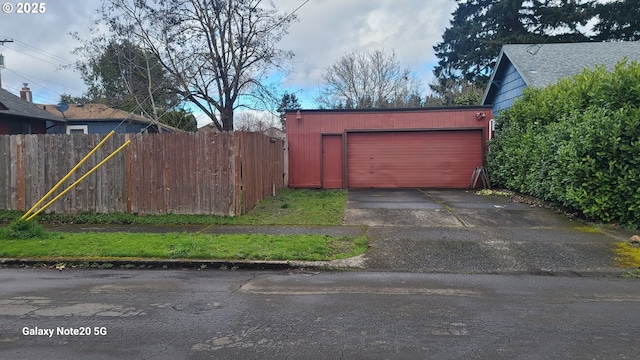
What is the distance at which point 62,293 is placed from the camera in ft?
17.4

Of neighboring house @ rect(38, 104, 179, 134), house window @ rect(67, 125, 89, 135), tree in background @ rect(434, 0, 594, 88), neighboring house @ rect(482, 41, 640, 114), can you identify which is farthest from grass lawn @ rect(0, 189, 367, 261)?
tree in background @ rect(434, 0, 594, 88)

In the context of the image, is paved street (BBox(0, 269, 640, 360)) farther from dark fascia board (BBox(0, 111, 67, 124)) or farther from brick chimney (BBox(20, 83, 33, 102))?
brick chimney (BBox(20, 83, 33, 102))

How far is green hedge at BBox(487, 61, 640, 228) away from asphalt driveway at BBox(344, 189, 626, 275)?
2.25ft

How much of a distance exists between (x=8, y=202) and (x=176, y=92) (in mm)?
10244

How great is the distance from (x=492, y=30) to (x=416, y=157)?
23.7 meters

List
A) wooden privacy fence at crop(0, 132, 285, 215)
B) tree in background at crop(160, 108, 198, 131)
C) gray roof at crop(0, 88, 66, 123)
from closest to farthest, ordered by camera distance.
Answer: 1. wooden privacy fence at crop(0, 132, 285, 215)
2. gray roof at crop(0, 88, 66, 123)
3. tree in background at crop(160, 108, 198, 131)

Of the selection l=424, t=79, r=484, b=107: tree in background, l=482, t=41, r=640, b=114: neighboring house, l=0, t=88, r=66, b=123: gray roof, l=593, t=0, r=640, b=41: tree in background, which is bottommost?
l=0, t=88, r=66, b=123: gray roof

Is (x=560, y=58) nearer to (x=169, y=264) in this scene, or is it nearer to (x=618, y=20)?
(x=618, y=20)

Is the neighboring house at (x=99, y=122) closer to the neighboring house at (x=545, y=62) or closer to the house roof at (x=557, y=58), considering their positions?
the neighboring house at (x=545, y=62)

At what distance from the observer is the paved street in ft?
12.0

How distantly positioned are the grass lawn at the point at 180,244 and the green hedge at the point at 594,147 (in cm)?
523

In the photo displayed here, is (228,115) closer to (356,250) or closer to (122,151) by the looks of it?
(122,151)

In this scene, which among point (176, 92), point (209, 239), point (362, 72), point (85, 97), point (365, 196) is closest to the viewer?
point (209, 239)

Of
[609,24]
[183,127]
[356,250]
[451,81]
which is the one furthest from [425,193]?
[451,81]
